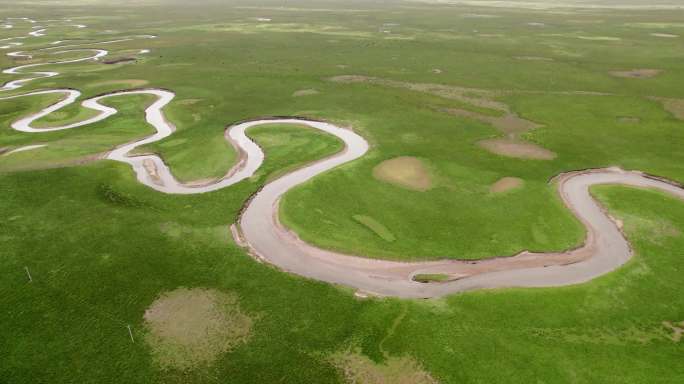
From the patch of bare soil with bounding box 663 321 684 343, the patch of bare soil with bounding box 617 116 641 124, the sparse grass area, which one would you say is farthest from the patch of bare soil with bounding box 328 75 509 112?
the patch of bare soil with bounding box 663 321 684 343

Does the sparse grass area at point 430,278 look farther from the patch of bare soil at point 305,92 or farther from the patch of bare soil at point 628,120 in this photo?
the patch of bare soil at point 305,92

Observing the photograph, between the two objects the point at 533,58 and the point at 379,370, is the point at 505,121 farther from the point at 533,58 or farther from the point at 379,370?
the point at 379,370

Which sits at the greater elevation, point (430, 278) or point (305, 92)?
point (305, 92)

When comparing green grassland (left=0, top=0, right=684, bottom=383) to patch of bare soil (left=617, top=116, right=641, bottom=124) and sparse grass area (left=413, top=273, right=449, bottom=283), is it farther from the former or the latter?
sparse grass area (left=413, top=273, right=449, bottom=283)

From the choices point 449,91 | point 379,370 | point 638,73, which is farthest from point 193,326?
point 638,73

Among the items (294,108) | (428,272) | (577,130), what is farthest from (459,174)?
(294,108)

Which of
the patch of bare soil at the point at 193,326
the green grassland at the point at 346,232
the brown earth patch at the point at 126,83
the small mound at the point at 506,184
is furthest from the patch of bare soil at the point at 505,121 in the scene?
the brown earth patch at the point at 126,83
